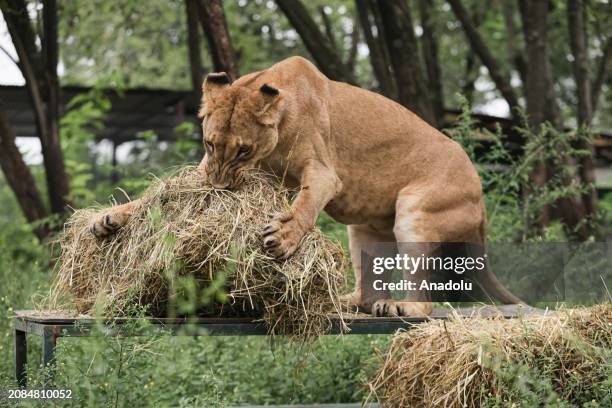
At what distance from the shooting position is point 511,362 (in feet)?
14.4

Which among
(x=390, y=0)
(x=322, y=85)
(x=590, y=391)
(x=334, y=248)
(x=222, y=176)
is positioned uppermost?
(x=390, y=0)

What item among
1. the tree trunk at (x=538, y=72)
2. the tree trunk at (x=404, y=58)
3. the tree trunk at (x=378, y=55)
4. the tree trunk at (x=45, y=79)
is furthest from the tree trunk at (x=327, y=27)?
the tree trunk at (x=45, y=79)

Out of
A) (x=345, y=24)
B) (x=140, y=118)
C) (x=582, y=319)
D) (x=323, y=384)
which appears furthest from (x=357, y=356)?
(x=345, y=24)

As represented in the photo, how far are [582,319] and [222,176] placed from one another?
204cm

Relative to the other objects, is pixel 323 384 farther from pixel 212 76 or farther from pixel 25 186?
pixel 25 186

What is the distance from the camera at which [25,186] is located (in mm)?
10383

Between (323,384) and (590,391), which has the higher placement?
(590,391)

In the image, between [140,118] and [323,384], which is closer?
[323,384]

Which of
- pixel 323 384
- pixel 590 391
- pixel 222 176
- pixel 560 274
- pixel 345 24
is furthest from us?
pixel 345 24

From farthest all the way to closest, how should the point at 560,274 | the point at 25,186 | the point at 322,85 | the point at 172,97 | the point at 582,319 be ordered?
the point at 172,97 → the point at 25,186 → the point at 560,274 → the point at 322,85 → the point at 582,319

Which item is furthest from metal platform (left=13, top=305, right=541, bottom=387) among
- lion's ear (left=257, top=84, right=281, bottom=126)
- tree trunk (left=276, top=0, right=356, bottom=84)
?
tree trunk (left=276, top=0, right=356, bottom=84)

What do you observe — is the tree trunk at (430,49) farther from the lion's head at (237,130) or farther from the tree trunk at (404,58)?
the lion's head at (237,130)

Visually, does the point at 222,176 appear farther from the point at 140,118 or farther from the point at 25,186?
the point at 140,118

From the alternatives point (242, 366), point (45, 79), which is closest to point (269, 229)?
point (242, 366)
